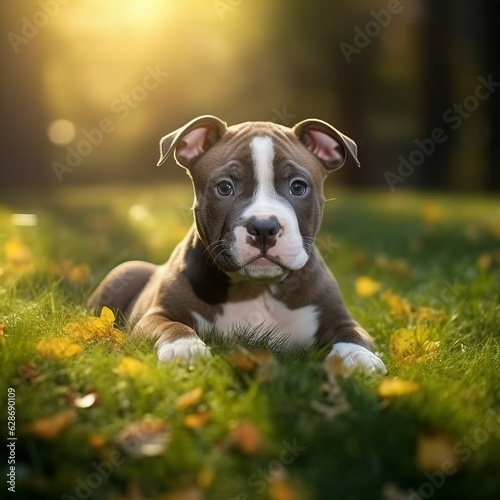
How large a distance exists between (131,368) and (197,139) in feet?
5.61

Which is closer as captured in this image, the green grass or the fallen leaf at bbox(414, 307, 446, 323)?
the green grass

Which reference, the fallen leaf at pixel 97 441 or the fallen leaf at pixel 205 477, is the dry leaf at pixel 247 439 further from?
the fallen leaf at pixel 97 441

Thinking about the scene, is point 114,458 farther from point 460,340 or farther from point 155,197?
point 155,197

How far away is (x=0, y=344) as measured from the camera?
3662 mm

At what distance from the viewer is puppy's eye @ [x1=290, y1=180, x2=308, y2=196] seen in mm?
4320

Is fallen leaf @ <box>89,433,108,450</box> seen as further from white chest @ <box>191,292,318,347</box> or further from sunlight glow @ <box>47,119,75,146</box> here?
sunlight glow @ <box>47,119,75,146</box>

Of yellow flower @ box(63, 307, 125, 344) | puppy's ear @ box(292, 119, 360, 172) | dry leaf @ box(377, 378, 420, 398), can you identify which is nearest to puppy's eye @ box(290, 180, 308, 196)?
puppy's ear @ box(292, 119, 360, 172)

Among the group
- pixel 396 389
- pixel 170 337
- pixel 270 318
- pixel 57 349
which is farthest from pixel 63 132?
pixel 396 389

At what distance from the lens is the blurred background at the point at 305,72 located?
1478cm

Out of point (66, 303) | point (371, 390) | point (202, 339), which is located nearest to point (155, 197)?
point (66, 303)

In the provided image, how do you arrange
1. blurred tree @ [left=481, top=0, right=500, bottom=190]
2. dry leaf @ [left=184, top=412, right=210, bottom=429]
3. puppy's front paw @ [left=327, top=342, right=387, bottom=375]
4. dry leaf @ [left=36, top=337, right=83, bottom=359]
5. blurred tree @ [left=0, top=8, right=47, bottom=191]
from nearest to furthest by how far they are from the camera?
dry leaf @ [left=184, top=412, right=210, bottom=429] < dry leaf @ [left=36, top=337, right=83, bottom=359] < puppy's front paw @ [left=327, top=342, right=387, bottom=375] < blurred tree @ [left=0, top=8, right=47, bottom=191] < blurred tree @ [left=481, top=0, right=500, bottom=190]

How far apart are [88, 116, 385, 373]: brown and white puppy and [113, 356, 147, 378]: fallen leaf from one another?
0.38 meters

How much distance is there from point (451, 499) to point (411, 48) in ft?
48.0

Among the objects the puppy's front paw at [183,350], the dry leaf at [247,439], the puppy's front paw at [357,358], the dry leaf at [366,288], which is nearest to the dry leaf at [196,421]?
the dry leaf at [247,439]
